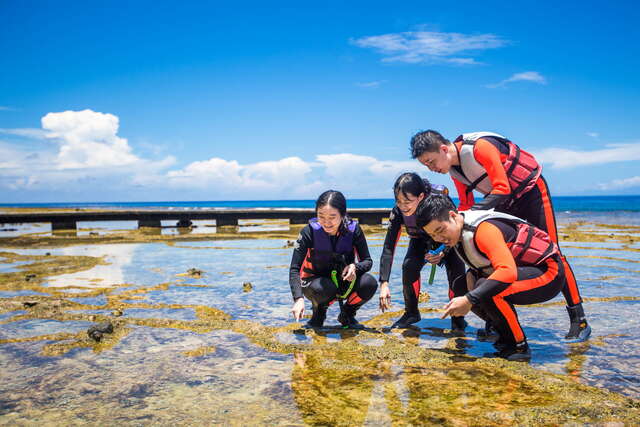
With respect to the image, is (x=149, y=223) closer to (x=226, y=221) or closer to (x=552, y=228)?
(x=226, y=221)

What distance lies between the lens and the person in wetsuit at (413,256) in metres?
3.60

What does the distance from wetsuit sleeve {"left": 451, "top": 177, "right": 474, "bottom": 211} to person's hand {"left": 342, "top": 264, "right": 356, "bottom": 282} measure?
100 centimetres

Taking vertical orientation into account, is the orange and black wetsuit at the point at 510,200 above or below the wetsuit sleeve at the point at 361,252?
above

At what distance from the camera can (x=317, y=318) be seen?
13.3ft

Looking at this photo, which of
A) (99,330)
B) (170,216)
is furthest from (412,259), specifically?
(170,216)

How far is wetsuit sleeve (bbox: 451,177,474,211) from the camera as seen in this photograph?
13.0 ft

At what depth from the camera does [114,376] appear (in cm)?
277

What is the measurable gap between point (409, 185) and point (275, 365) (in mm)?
1582

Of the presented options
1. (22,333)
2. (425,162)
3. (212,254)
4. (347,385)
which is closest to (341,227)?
(425,162)

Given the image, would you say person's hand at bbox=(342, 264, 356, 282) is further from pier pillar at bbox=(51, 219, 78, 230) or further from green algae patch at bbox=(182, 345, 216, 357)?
pier pillar at bbox=(51, 219, 78, 230)

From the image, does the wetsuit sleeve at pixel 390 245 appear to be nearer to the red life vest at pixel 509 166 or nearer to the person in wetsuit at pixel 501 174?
the person in wetsuit at pixel 501 174

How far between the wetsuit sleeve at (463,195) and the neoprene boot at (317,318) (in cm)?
140

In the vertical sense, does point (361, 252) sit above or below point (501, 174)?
below

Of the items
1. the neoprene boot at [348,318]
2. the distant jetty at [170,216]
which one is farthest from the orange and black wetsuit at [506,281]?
the distant jetty at [170,216]
